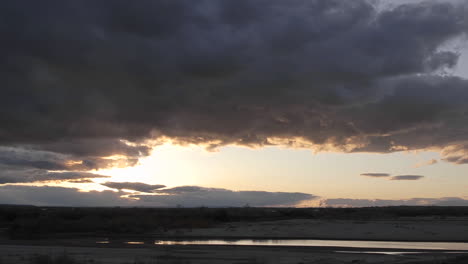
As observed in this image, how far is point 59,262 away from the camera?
25.2 metres

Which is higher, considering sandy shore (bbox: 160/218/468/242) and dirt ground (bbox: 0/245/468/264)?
sandy shore (bbox: 160/218/468/242)

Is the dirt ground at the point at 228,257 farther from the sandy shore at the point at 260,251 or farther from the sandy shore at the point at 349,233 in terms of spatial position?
the sandy shore at the point at 349,233

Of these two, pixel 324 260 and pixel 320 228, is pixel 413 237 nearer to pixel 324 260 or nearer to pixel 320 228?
pixel 320 228

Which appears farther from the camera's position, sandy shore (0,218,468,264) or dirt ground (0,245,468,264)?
sandy shore (0,218,468,264)

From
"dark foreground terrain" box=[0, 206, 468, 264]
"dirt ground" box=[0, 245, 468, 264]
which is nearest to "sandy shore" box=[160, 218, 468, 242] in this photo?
"dark foreground terrain" box=[0, 206, 468, 264]

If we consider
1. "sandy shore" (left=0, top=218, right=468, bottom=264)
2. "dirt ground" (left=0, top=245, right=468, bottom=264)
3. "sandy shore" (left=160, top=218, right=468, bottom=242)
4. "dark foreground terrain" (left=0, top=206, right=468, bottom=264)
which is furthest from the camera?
"sandy shore" (left=160, top=218, right=468, bottom=242)

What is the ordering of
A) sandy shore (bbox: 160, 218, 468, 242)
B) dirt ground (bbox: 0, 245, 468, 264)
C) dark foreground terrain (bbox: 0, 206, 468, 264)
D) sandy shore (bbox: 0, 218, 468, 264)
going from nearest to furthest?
dirt ground (bbox: 0, 245, 468, 264)
sandy shore (bbox: 0, 218, 468, 264)
dark foreground terrain (bbox: 0, 206, 468, 264)
sandy shore (bbox: 160, 218, 468, 242)

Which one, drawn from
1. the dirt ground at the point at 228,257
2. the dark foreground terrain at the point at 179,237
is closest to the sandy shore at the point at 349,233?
the dark foreground terrain at the point at 179,237

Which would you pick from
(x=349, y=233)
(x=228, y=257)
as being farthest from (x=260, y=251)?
(x=349, y=233)

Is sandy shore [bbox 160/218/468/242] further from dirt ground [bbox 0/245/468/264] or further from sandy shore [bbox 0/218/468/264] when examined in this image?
dirt ground [bbox 0/245/468/264]

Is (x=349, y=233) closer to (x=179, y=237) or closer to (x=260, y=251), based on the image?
(x=179, y=237)

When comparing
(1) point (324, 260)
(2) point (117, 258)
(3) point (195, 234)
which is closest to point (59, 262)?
(2) point (117, 258)

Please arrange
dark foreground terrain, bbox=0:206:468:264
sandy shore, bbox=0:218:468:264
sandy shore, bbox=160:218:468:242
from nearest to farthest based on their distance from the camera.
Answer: sandy shore, bbox=0:218:468:264, dark foreground terrain, bbox=0:206:468:264, sandy shore, bbox=160:218:468:242

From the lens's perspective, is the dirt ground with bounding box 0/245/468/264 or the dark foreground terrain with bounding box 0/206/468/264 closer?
the dirt ground with bounding box 0/245/468/264
